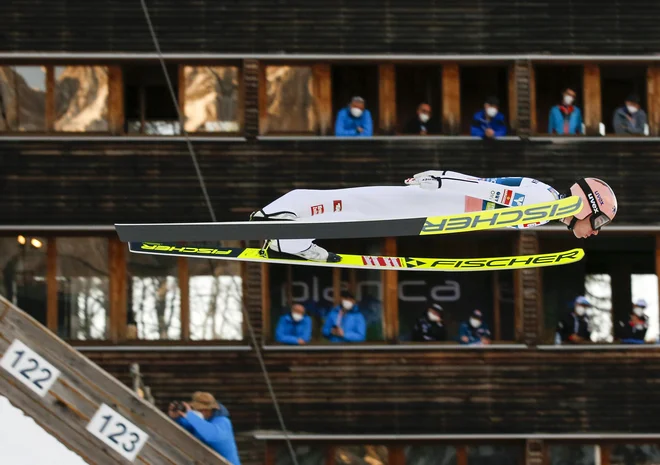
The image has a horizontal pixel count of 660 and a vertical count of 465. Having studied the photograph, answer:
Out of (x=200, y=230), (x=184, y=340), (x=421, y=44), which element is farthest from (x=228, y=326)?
(x=200, y=230)

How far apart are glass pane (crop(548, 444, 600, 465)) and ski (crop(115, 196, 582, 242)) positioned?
7390mm

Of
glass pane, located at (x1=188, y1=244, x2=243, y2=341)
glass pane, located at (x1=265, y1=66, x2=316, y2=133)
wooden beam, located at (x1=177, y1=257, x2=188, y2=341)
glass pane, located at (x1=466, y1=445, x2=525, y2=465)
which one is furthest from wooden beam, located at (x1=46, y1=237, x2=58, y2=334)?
glass pane, located at (x1=466, y1=445, x2=525, y2=465)

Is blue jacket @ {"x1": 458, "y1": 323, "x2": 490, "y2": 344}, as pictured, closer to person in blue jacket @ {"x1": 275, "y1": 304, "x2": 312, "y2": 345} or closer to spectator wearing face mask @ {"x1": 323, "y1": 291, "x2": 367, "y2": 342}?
spectator wearing face mask @ {"x1": 323, "y1": 291, "x2": 367, "y2": 342}

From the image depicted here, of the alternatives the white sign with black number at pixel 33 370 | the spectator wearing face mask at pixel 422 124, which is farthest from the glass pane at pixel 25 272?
the white sign with black number at pixel 33 370

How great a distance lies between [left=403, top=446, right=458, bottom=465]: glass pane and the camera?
19562 mm

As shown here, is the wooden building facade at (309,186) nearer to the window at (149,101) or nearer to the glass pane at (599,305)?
the window at (149,101)

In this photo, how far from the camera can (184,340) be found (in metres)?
19.6

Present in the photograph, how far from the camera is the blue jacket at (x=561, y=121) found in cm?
1997

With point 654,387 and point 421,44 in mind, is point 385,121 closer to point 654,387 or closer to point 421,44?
point 421,44

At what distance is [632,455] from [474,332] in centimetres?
256

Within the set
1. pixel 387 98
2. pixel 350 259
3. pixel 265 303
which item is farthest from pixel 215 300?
pixel 350 259

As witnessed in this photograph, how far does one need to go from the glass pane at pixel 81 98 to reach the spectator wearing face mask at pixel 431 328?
481 cm

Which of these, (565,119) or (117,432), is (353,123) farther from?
(117,432)

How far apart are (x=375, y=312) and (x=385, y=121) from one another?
247 cm
